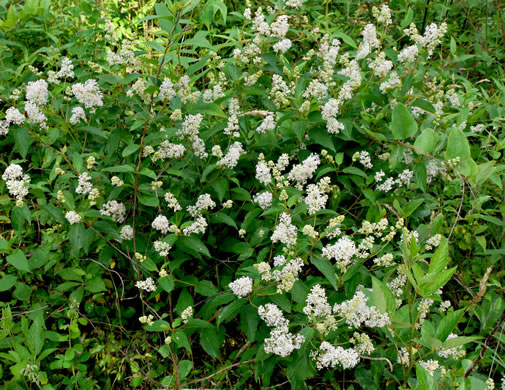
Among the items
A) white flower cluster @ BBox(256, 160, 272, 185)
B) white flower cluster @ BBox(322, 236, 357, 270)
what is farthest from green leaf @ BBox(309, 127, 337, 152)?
white flower cluster @ BBox(322, 236, 357, 270)

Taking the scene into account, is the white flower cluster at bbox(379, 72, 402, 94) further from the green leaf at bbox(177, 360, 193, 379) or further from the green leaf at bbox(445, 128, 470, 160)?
the green leaf at bbox(177, 360, 193, 379)

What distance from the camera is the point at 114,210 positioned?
247 centimetres

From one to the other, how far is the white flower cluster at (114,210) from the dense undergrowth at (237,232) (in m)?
0.02

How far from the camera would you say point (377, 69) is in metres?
2.94

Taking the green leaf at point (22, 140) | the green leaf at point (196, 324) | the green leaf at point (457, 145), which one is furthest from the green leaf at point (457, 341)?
the green leaf at point (22, 140)

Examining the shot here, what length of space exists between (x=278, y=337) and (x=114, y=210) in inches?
41.5

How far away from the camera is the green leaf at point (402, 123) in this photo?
95.6 inches

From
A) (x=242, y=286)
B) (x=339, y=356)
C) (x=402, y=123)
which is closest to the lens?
(x=339, y=356)

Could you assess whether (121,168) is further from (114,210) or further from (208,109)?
(208,109)

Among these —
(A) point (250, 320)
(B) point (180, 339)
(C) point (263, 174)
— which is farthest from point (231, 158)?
(B) point (180, 339)

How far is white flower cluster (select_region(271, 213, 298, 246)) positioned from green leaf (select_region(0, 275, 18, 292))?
4.45ft

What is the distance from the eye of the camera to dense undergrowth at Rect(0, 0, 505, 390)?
2.19 meters

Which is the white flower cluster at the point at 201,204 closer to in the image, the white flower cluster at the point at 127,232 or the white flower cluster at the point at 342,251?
the white flower cluster at the point at 127,232

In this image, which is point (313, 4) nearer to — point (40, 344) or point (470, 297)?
point (470, 297)
